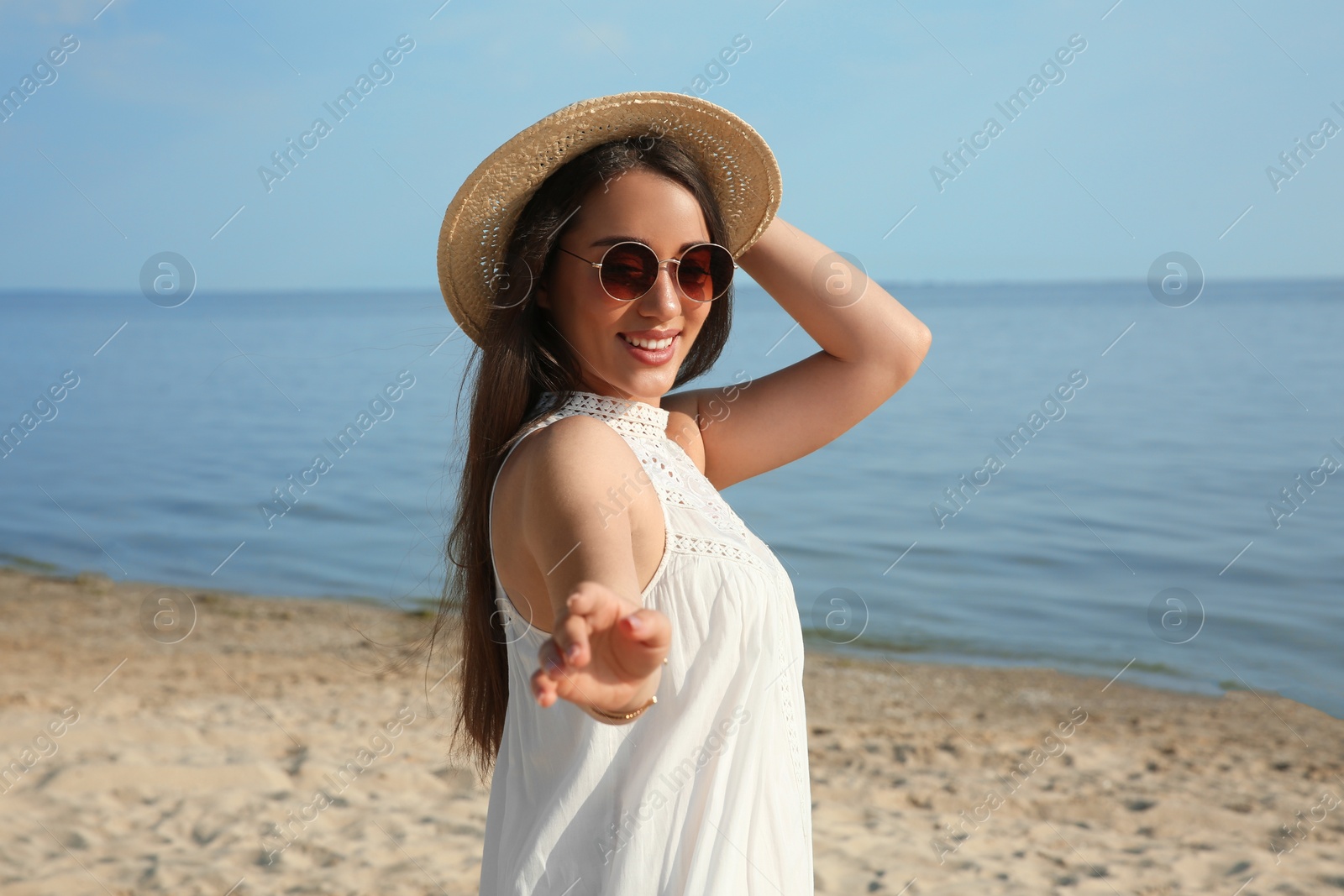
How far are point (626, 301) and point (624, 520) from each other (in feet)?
1.47

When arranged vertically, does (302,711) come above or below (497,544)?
above

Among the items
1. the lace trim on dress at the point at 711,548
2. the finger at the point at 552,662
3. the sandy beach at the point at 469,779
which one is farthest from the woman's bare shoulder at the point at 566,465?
the sandy beach at the point at 469,779

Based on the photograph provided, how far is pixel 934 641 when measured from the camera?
8031 millimetres

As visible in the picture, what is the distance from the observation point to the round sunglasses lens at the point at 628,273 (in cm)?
174

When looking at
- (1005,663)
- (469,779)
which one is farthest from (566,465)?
(1005,663)

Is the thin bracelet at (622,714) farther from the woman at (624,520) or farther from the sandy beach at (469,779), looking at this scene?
the sandy beach at (469,779)

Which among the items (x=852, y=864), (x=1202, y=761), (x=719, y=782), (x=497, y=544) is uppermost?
(x=1202, y=761)

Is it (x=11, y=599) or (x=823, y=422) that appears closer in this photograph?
(x=823, y=422)

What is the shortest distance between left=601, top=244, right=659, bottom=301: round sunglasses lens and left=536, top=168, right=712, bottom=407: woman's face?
1 centimetres

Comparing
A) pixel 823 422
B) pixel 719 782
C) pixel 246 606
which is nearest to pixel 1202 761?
pixel 823 422

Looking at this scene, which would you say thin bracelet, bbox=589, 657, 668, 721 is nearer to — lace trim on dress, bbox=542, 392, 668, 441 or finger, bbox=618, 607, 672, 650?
finger, bbox=618, 607, 672, 650

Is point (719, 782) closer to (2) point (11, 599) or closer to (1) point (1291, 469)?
(2) point (11, 599)

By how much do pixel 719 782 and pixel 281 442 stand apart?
17.2 metres

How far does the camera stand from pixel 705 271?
6.05 ft
